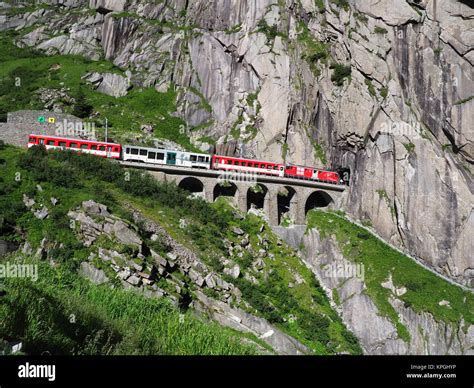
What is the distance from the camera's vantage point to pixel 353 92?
58750 millimetres

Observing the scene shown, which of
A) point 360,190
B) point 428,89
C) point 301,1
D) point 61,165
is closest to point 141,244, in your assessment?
point 61,165

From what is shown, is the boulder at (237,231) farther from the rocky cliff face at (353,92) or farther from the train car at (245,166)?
the rocky cliff face at (353,92)

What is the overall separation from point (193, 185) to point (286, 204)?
1584 centimetres

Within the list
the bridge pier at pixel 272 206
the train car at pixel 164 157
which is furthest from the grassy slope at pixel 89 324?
the bridge pier at pixel 272 206

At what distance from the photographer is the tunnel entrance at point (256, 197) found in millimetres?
53000

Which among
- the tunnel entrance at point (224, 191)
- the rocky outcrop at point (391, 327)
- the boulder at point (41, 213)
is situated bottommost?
the rocky outcrop at point (391, 327)

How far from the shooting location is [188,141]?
67.6 metres

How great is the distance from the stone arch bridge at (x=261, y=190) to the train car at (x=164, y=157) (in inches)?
42.7

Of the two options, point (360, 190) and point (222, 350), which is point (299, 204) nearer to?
point (360, 190)

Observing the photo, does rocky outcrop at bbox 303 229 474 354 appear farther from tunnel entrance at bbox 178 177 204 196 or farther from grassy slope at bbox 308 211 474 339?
tunnel entrance at bbox 178 177 204 196
